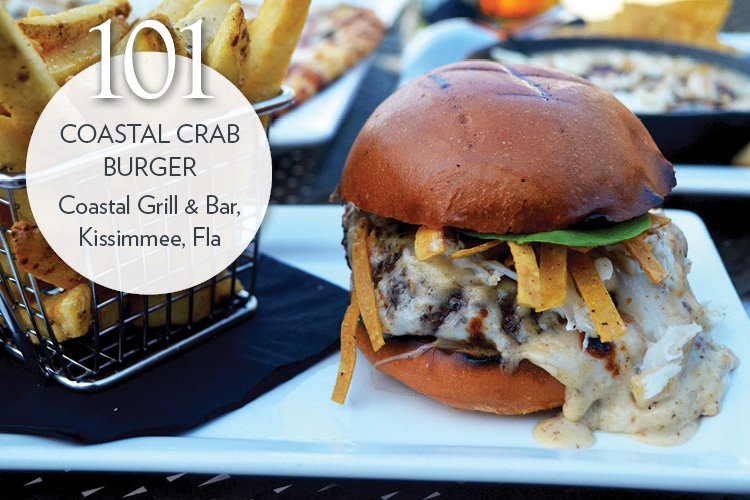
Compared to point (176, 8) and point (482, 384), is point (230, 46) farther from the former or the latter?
point (482, 384)

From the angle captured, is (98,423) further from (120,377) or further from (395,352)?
(395,352)

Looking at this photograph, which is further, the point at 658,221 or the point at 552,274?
the point at 658,221

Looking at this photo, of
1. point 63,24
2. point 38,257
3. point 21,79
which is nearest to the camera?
point 21,79

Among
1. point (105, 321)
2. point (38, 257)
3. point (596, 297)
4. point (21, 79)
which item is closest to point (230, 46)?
point (21, 79)

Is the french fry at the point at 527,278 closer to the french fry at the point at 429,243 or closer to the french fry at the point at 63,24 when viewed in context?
the french fry at the point at 429,243

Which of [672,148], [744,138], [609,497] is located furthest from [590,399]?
[744,138]

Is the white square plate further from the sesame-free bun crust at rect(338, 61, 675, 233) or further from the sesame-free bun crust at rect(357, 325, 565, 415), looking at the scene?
the sesame-free bun crust at rect(338, 61, 675, 233)

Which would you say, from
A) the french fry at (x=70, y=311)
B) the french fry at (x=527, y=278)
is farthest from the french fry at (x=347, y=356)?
the french fry at (x=70, y=311)
